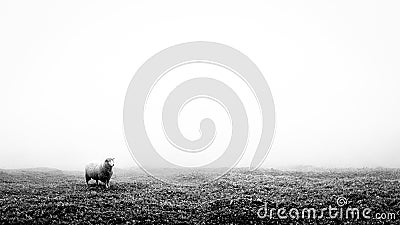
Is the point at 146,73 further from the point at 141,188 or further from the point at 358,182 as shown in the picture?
the point at 358,182

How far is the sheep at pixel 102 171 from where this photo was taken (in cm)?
3359

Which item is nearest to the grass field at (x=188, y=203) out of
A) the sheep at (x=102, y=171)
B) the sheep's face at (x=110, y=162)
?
the sheep at (x=102, y=171)

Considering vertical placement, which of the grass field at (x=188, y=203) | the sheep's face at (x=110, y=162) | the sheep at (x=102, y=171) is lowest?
the grass field at (x=188, y=203)

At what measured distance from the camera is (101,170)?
3372 cm

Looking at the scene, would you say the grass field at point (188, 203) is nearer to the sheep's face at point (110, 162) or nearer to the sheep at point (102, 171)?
the sheep at point (102, 171)

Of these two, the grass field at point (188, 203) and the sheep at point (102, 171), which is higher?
the sheep at point (102, 171)

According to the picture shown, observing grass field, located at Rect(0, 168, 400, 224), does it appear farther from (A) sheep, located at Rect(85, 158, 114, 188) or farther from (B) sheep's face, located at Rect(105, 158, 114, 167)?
(B) sheep's face, located at Rect(105, 158, 114, 167)

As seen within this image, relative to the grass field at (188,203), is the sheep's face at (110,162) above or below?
above

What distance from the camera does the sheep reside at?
33.6 m

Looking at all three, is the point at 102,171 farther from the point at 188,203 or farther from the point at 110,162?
the point at 188,203

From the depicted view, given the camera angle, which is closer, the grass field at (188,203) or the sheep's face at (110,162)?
the grass field at (188,203)

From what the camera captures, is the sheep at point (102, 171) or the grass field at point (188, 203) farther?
the sheep at point (102, 171)

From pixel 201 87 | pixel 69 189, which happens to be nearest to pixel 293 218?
pixel 69 189

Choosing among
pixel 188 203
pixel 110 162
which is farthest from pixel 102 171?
pixel 188 203
